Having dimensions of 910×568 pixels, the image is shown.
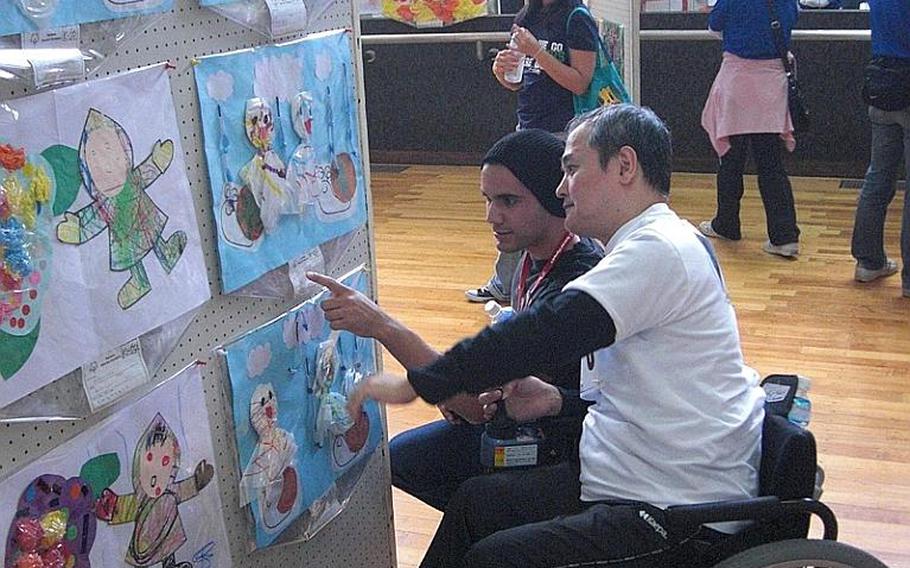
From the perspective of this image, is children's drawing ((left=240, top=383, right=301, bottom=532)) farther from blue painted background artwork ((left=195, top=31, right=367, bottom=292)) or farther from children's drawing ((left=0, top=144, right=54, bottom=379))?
children's drawing ((left=0, top=144, right=54, bottom=379))

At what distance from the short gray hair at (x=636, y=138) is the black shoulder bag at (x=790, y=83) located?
304 centimetres

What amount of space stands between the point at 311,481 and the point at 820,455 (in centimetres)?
169

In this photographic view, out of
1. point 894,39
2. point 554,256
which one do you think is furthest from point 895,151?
point 554,256

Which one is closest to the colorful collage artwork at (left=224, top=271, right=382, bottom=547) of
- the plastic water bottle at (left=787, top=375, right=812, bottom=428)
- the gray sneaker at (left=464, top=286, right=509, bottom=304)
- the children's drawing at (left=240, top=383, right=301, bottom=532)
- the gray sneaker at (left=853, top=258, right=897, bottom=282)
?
the children's drawing at (left=240, top=383, right=301, bottom=532)

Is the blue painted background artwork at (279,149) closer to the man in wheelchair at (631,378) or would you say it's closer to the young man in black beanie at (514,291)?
the young man in black beanie at (514,291)

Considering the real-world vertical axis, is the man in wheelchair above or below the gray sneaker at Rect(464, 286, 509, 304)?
above

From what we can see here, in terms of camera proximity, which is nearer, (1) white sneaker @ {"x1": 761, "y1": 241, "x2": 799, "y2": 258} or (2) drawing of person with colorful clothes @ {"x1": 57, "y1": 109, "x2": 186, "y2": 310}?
(2) drawing of person with colorful clothes @ {"x1": 57, "y1": 109, "x2": 186, "y2": 310}

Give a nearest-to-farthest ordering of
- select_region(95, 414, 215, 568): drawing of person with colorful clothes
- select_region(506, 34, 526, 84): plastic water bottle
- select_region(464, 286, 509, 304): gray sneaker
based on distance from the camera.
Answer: select_region(95, 414, 215, 568): drawing of person with colorful clothes, select_region(506, 34, 526, 84): plastic water bottle, select_region(464, 286, 509, 304): gray sneaker

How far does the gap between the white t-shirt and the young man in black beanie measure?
207 mm

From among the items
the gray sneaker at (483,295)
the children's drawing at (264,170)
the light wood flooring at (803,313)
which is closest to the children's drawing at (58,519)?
the children's drawing at (264,170)

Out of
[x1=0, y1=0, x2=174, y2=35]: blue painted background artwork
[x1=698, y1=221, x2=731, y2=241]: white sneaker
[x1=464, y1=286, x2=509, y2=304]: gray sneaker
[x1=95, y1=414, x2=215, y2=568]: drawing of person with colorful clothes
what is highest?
[x1=0, y1=0, x2=174, y2=35]: blue painted background artwork

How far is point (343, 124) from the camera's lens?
211 cm

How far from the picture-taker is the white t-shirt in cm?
179

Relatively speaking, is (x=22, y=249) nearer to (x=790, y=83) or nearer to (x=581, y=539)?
(x=581, y=539)
